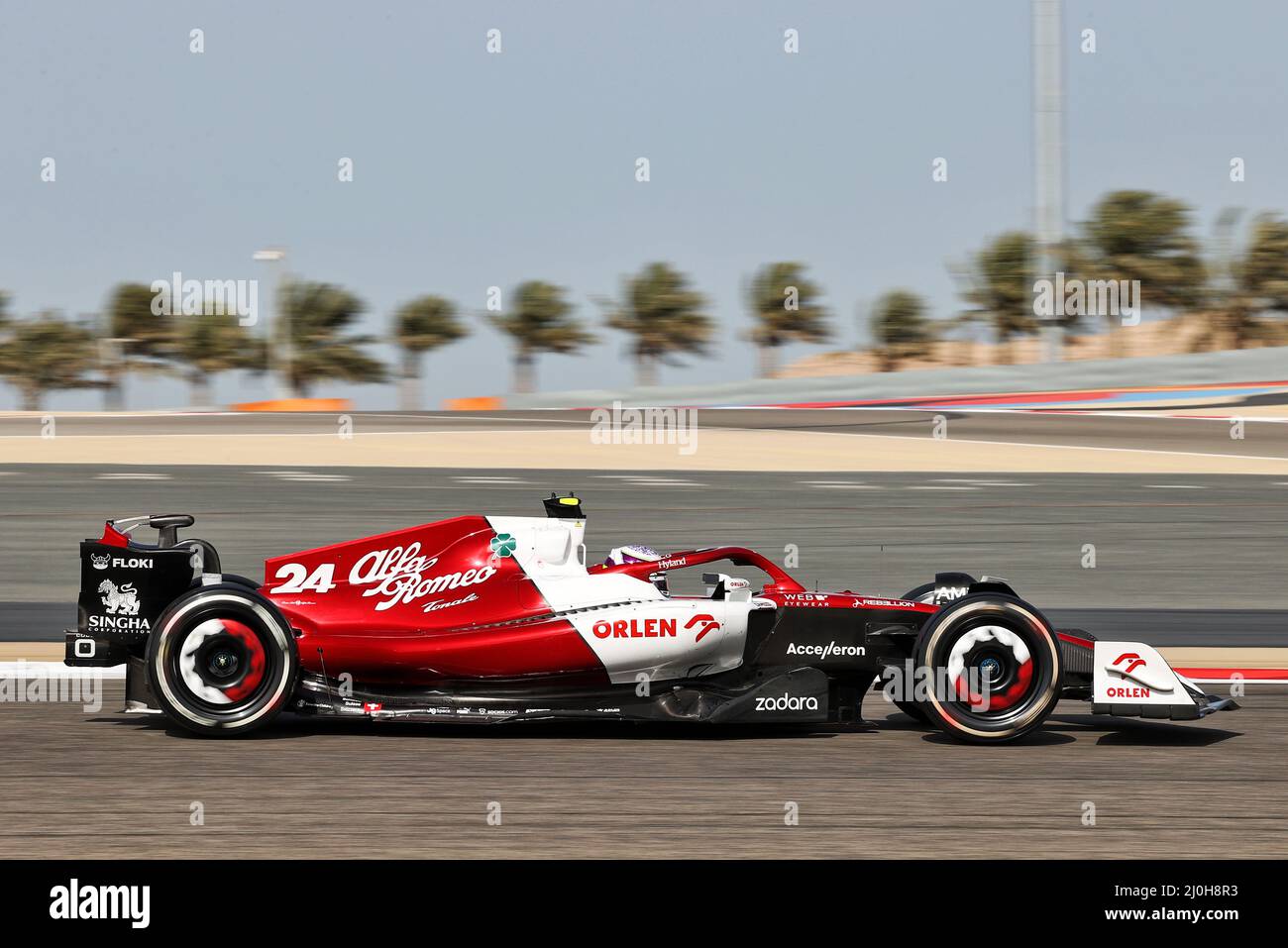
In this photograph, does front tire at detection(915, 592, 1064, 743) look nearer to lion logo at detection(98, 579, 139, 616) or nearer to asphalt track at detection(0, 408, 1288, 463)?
lion logo at detection(98, 579, 139, 616)

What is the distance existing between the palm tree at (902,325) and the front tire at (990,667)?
76.8m

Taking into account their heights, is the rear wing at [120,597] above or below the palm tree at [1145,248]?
below

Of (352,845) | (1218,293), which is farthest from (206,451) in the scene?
(1218,293)

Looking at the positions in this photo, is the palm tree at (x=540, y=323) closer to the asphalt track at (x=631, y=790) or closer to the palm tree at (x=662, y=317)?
the palm tree at (x=662, y=317)

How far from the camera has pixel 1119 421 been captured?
103ft

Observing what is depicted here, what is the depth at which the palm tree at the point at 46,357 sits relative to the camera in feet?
270

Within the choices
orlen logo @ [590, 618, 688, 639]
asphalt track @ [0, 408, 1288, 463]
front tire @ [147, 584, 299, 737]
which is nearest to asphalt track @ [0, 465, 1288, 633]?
front tire @ [147, 584, 299, 737]

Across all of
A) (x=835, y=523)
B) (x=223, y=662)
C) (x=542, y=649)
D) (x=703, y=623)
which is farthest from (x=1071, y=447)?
(x=223, y=662)

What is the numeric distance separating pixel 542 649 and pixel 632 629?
438mm

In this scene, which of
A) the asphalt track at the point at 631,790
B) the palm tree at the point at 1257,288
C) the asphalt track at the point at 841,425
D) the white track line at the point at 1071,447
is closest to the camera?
the asphalt track at the point at 631,790

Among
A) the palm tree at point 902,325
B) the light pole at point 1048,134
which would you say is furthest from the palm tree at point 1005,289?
the light pole at point 1048,134

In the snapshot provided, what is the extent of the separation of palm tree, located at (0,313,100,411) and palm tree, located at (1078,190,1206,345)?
5036 centimetres

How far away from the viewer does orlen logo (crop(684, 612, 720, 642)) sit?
7.68 metres

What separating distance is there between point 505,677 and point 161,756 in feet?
5.24
